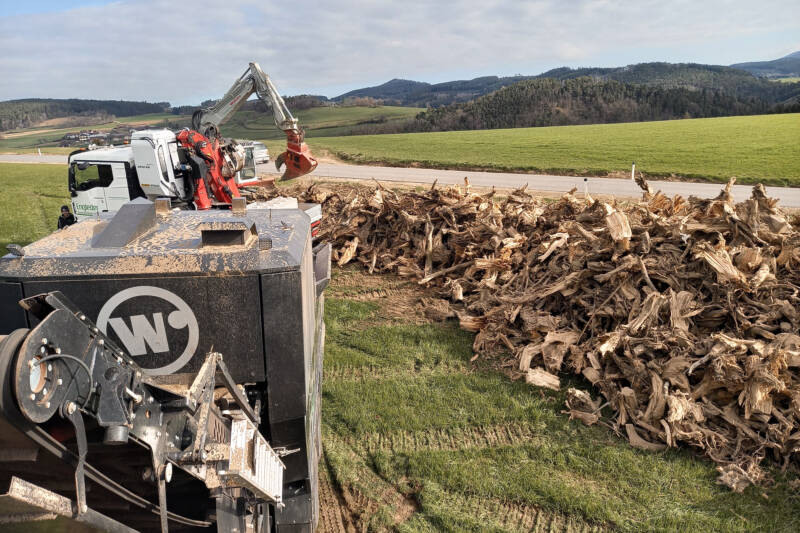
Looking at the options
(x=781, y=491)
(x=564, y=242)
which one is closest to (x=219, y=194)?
(x=564, y=242)

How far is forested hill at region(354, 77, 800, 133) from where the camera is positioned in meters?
68.2

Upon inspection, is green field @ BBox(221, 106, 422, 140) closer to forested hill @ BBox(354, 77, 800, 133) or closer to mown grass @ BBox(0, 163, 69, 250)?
forested hill @ BBox(354, 77, 800, 133)

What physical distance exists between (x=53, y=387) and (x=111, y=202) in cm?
→ 1312

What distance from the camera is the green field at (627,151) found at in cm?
2714

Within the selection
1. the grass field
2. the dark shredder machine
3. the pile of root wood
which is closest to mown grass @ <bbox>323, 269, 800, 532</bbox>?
the grass field

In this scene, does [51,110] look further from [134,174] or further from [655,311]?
[655,311]

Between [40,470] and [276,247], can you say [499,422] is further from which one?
[40,470]

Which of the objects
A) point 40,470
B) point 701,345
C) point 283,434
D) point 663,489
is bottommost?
point 663,489

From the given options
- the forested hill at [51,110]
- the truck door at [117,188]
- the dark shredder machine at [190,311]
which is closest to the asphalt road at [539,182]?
the truck door at [117,188]

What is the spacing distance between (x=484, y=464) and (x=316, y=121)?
3481 inches

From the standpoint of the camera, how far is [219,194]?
42.2 ft

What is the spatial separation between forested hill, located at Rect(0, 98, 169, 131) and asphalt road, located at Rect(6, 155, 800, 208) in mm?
88558

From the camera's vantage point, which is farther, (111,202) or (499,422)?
(111,202)

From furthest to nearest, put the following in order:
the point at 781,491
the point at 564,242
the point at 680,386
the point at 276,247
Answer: the point at 564,242 → the point at 680,386 → the point at 781,491 → the point at 276,247
